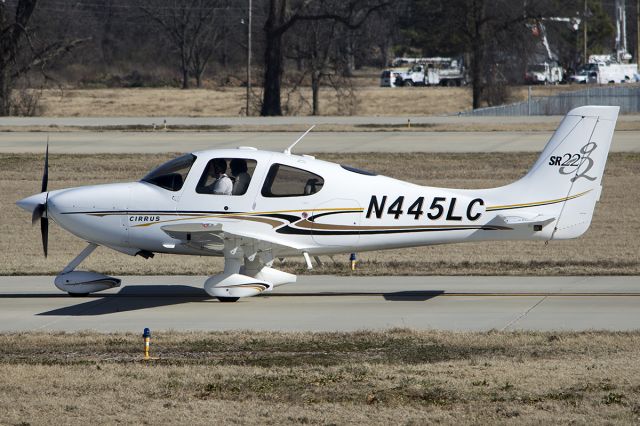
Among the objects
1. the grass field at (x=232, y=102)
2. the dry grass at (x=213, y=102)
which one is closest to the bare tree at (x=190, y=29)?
the grass field at (x=232, y=102)

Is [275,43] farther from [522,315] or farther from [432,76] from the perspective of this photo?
[522,315]

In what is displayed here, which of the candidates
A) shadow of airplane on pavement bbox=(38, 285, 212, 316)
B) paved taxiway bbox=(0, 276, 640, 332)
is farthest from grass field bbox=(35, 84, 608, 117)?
shadow of airplane on pavement bbox=(38, 285, 212, 316)

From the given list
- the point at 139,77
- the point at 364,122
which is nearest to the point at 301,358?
the point at 364,122

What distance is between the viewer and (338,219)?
1555 cm

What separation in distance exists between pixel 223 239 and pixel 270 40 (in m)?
44.1

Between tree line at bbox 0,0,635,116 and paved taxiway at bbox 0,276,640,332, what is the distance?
38420 mm

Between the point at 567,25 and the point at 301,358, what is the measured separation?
89.0 meters

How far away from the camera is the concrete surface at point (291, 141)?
3928cm

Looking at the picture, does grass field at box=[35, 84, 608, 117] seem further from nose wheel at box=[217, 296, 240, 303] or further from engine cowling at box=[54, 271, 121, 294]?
nose wheel at box=[217, 296, 240, 303]

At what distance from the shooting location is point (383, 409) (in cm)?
965

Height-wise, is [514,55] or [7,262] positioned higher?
[514,55]

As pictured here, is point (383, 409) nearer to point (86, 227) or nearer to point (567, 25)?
point (86, 227)

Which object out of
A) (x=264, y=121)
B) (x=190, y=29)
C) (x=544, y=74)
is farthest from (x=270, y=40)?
(x=544, y=74)

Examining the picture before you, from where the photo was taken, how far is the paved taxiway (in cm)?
1409
